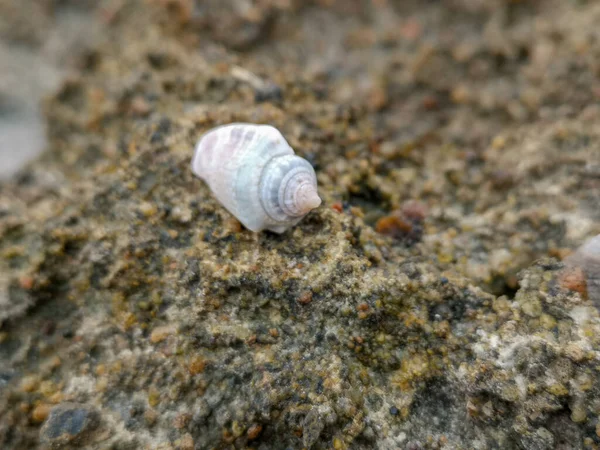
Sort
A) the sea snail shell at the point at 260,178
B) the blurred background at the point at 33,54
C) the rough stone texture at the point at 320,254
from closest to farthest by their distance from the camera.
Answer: the rough stone texture at the point at 320,254 < the sea snail shell at the point at 260,178 < the blurred background at the point at 33,54

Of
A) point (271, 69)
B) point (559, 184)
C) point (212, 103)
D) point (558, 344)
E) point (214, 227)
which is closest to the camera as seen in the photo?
point (558, 344)

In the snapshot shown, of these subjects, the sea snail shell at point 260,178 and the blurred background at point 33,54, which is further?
the blurred background at point 33,54

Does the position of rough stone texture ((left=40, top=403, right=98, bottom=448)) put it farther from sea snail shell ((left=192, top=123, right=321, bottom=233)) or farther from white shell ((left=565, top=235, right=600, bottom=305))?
white shell ((left=565, top=235, right=600, bottom=305))

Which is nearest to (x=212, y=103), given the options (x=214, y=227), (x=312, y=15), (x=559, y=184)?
(x=214, y=227)

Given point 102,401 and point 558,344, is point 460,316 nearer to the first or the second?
point 558,344

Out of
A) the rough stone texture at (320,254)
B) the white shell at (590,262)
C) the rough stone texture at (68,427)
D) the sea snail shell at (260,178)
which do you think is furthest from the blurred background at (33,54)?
the white shell at (590,262)

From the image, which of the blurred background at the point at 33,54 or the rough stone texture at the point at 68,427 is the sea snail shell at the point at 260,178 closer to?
the rough stone texture at the point at 68,427

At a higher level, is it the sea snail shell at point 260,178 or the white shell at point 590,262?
the white shell at point 590,262

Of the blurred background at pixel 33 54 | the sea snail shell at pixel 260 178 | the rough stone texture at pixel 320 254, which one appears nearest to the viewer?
the rough stone texture at pixel 320 254
